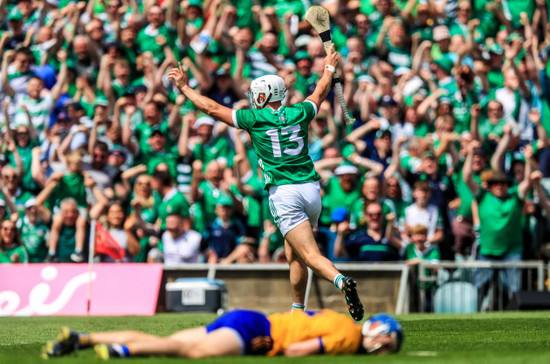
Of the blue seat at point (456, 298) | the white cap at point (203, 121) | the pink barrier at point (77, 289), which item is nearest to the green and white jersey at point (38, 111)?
the white cap at point (203, 121)

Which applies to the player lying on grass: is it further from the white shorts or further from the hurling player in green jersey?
the white shorts

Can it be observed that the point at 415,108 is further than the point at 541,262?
Yes

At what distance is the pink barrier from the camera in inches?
644

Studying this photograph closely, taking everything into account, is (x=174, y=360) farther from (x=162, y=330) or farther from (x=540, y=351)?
(x=162, y=330)

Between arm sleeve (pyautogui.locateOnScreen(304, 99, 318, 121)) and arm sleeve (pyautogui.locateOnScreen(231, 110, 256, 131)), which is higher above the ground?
arm sleeve (pyautogui.locateOnScreen(304, 99, 318, 121))

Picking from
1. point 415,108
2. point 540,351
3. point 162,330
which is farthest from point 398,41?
point 540,351

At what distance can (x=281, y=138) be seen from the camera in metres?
11.0

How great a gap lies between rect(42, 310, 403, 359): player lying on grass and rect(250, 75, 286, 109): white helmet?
3.64 m

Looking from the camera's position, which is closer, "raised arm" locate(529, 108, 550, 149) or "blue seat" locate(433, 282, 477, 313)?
"blue seat" locate(433, 282, 477, 313)

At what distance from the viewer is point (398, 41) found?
1936 centimetres

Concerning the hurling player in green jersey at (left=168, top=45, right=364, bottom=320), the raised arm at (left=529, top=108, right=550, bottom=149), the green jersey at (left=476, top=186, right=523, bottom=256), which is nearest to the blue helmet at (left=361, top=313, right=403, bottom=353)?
the hurling player in green jersey at (left=168, top=45, right=364, bottom=320)

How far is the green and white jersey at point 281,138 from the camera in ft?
35.9

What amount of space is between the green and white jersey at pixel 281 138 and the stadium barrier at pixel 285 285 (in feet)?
16.2

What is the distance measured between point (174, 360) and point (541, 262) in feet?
32.0
